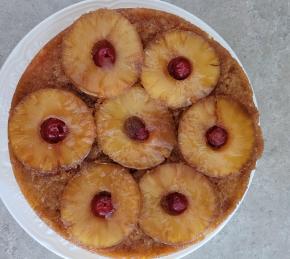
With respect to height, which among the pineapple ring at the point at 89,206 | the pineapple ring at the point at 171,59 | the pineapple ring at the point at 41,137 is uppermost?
the pineapple ring at the point at 171,59

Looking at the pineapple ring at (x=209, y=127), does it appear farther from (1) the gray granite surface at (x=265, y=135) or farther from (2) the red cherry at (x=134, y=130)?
(1) the gray granite surface at (x=265, y=135)

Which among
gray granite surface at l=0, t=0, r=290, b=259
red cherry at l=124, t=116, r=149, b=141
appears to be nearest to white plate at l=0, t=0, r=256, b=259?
gray granite surface at l=0, t=0, r=290, b=259

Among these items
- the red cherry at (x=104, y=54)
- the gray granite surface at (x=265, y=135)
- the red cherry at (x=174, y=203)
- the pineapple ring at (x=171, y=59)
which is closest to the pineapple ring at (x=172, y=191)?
the red cherry at (x=174, y=203)

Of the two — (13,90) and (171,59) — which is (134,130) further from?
(13,90)

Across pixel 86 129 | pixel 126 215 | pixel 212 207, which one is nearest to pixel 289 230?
pixel 212 207

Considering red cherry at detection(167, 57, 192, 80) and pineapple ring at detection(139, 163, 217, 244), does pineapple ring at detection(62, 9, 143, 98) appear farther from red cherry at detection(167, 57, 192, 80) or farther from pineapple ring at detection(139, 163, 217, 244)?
pineapple ring at detection(139, 163, 217, 244)

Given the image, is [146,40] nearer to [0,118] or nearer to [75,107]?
[75,107]
